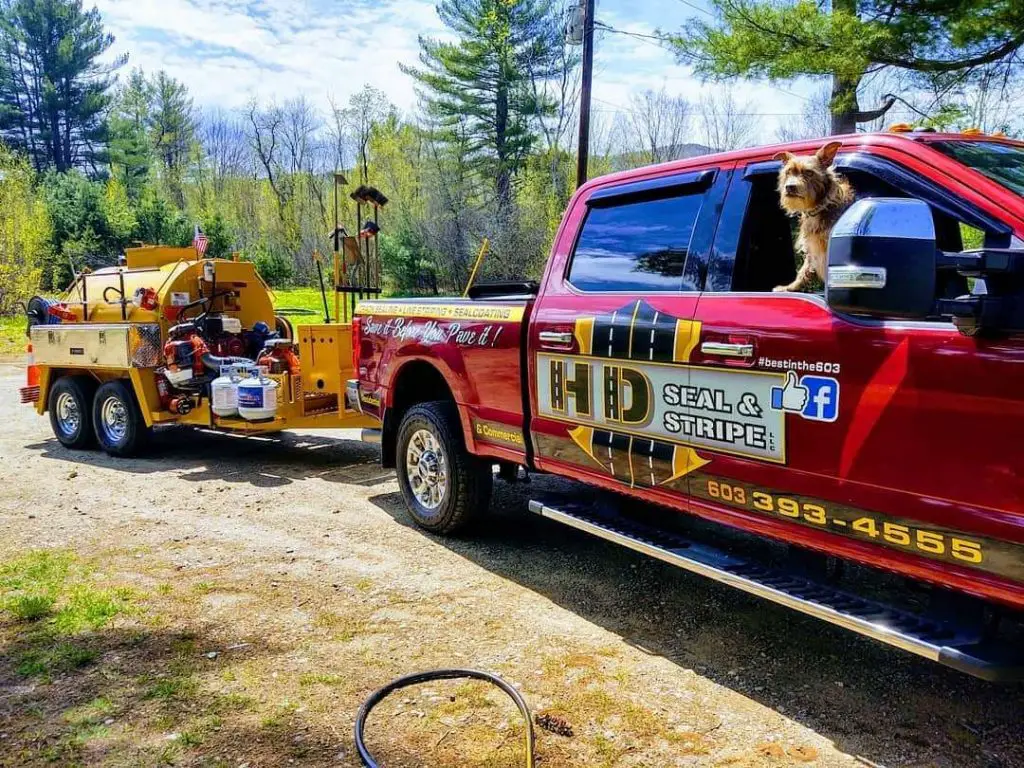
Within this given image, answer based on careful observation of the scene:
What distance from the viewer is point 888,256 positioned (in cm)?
255

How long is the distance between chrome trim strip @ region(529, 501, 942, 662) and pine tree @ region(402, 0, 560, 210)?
98.7ft

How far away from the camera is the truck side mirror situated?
252 cm

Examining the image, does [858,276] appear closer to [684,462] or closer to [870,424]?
[870,424]

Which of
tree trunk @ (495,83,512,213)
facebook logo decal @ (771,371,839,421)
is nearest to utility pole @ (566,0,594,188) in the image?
facebook logo decal @ (771,371,839,421)

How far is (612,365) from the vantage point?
4.07 meters

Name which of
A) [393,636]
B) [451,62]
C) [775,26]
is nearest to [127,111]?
[451,62]

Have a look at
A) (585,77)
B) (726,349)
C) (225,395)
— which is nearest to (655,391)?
(726,349)

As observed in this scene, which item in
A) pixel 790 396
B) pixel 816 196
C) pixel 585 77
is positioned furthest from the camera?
pixel 585 77

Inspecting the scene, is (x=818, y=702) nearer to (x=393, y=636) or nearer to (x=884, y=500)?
(x=884, y=500)

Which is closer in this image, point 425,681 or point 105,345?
point 425,681

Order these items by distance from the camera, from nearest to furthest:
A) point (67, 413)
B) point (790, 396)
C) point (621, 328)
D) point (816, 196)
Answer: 1. point (790, 396)
2. point (816, 196)
3. point (621, 328)
4. point (67, 413)

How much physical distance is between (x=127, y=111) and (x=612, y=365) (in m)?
59.7

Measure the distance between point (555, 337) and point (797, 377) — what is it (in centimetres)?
152

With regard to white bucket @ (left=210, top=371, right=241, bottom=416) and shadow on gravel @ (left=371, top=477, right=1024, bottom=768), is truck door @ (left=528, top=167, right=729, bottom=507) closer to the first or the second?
shadow on gravel @ (left=371, top=477, right=1024, bottom=768)
